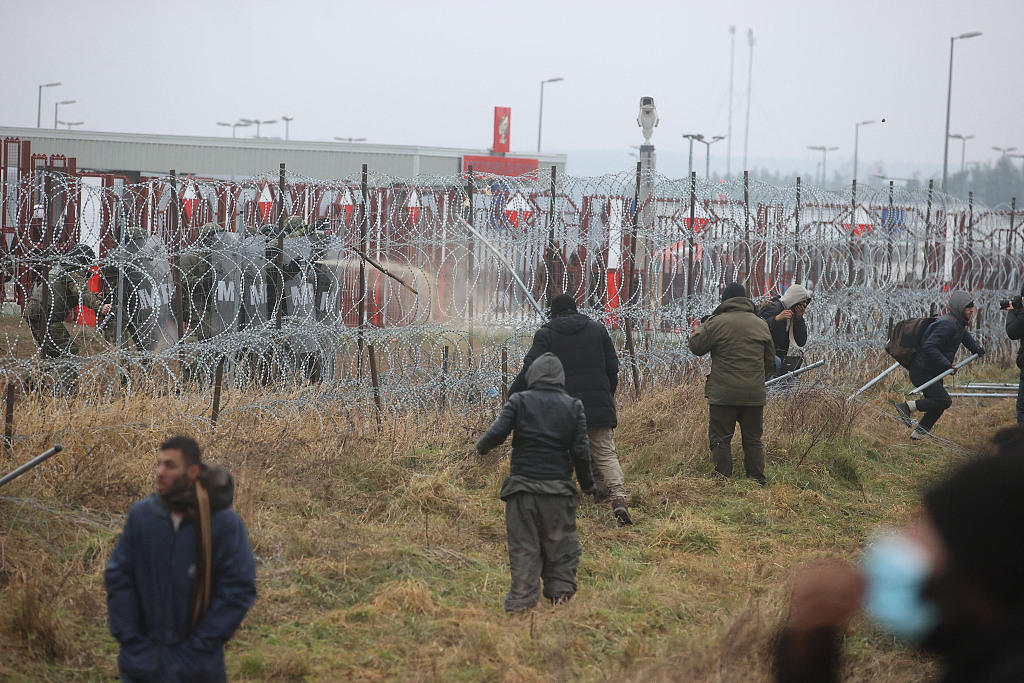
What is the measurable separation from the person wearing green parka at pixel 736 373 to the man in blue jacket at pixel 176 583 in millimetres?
5156

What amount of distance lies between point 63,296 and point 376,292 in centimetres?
309

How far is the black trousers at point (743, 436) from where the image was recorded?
771 cm

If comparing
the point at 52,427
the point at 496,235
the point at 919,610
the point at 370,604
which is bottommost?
the point at 370,604

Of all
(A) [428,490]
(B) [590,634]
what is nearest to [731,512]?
(A) [428,490]

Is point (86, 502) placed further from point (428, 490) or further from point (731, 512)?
point (731, 512)

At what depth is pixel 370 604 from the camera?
4980 millimetres

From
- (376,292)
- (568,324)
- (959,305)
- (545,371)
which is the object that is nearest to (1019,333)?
(959,305)

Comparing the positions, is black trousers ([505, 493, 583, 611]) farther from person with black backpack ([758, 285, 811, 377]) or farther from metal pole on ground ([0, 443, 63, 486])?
person with black backpack ([758, 285, 811, 377])

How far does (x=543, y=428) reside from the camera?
5.17 meters

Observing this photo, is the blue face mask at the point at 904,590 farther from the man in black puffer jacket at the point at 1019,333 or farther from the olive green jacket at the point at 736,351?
the man in black puffer jacket at the point at 1019,333

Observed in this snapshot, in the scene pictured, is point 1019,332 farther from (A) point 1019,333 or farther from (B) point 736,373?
(B) point 736,373

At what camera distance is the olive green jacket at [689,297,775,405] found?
7582mm

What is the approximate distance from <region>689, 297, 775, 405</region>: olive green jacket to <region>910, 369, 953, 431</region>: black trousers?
2736mm

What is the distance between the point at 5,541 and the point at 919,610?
4.88 m
